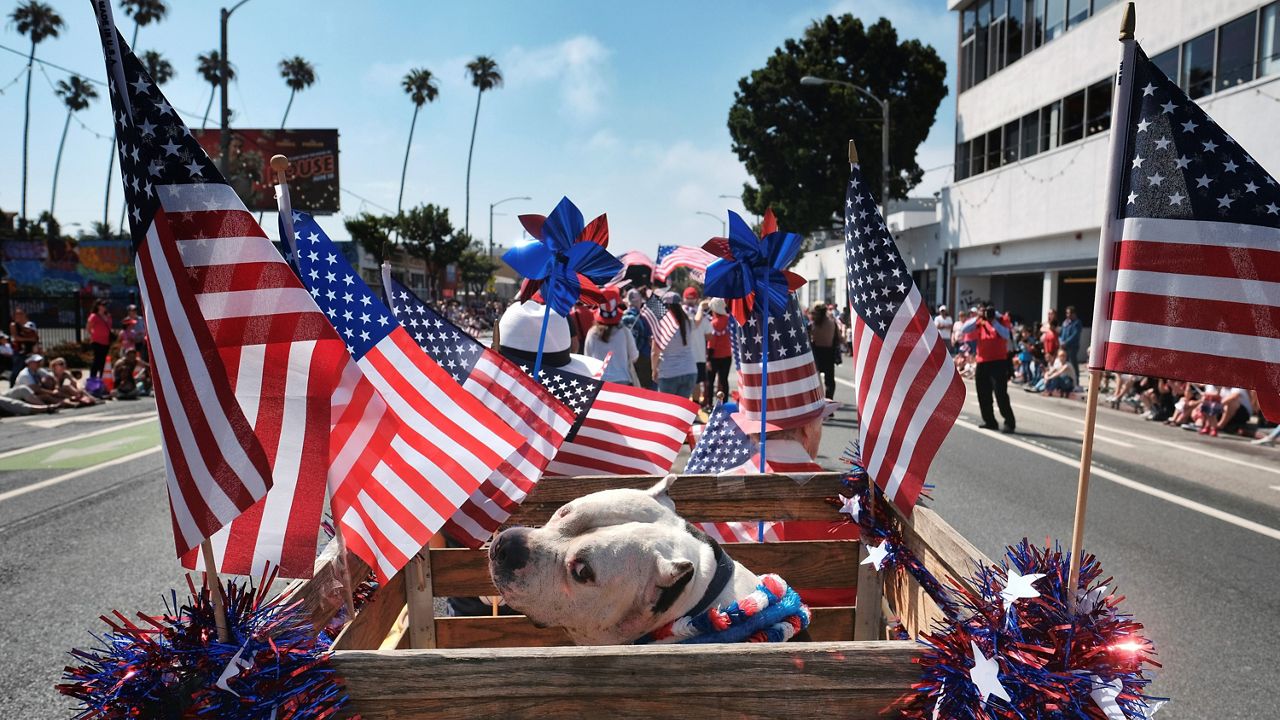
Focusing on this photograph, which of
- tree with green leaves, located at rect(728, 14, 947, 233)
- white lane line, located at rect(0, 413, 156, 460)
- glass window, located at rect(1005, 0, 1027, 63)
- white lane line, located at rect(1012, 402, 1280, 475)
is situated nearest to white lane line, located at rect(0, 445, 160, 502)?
white lane line, located at rect(0, 413, 156, 460)

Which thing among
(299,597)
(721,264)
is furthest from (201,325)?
(721,264)

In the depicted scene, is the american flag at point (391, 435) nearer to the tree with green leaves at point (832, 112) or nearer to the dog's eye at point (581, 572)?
the dog's eye at point (581, 572)

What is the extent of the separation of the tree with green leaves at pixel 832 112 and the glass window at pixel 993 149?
9.96 metres

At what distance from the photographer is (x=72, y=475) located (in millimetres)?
8531

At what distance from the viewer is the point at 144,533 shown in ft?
20.9

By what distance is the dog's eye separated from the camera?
201 centimetres

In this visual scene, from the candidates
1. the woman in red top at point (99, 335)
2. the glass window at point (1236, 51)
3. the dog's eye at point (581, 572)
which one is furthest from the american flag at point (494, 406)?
the glass window at point (1236, 51)

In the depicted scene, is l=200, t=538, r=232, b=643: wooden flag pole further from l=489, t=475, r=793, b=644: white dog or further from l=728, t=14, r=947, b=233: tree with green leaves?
l=728, t=14, r=947, b=233: tree with green leaves

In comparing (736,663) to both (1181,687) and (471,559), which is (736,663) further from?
(1181,687)

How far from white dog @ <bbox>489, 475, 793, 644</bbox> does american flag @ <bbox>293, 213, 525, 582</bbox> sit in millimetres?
268

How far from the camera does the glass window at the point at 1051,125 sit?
22812 mm

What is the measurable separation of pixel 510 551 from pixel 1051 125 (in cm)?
2592

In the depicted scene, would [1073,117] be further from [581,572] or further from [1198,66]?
[581,572]

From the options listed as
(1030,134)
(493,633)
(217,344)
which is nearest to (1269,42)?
(1030,134)
